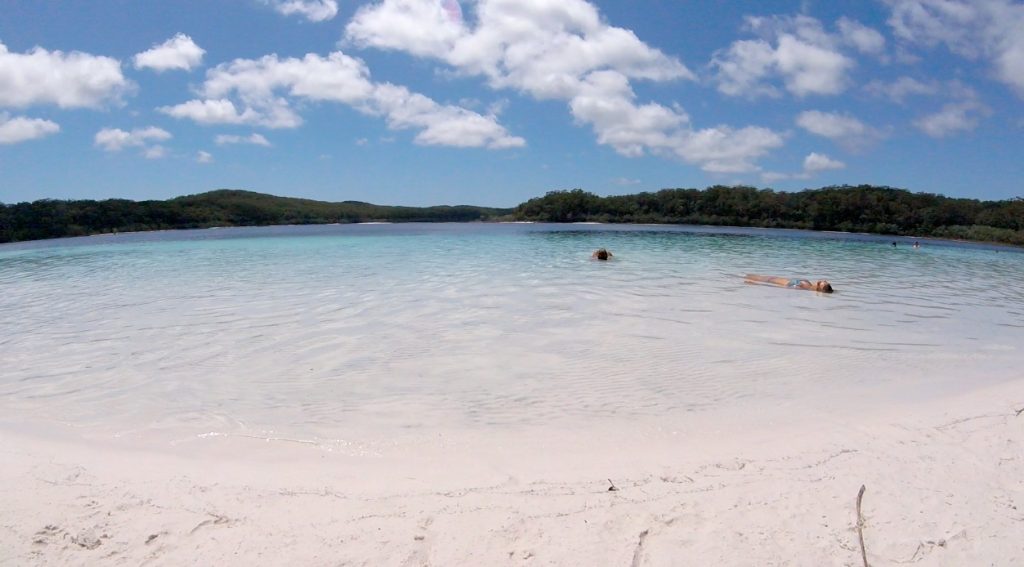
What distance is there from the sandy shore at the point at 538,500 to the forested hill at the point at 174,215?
7895cm

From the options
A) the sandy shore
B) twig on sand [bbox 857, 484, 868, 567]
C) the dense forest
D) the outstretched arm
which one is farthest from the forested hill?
twig on sand [bbox 857, 484, 868, 567]

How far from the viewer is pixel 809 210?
74.9 meters

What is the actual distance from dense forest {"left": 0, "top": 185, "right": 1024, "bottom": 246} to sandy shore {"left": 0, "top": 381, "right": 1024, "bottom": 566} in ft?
192

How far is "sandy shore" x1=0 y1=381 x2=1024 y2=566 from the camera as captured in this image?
258 cm

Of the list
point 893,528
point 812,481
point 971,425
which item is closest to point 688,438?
point 812,481

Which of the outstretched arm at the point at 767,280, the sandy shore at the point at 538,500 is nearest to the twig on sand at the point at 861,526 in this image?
the sandy shore at the point at 538,500

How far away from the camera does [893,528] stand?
2.76 metres

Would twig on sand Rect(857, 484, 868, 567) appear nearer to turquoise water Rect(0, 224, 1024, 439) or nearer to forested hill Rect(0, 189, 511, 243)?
turquoise water Rect(0, 224, 1024, 439)

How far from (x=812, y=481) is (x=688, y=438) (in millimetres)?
913

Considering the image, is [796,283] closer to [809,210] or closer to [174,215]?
[809,210]

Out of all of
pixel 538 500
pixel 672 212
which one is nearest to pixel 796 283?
pixel 538 500

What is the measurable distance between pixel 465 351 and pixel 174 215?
9219 centimetres

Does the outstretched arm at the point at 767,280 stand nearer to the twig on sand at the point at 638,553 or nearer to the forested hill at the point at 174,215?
Result: the twig on sand at the point at 638,553

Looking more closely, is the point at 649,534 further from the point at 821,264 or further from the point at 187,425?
the point at 821,264
